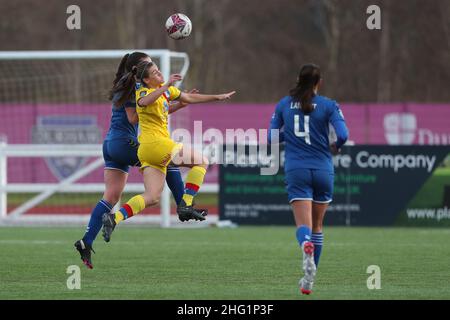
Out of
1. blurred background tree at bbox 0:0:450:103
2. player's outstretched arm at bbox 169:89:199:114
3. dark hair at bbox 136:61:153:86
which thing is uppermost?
blurred background tree at bbox 0:0:450:103

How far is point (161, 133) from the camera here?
11.9m

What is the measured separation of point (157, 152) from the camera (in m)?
11.8

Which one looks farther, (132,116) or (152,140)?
(132,116)

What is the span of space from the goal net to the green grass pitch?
6.33 feet

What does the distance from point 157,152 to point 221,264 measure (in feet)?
6.90

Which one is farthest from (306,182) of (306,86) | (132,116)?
(132,116)

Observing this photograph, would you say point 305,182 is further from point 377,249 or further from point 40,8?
point 40,8

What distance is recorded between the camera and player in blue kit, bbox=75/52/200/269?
12.1 meters

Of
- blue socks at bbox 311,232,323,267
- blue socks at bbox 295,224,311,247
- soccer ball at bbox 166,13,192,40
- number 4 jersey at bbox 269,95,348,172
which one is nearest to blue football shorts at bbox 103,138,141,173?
soccer ball at bbox 166,13,192,40

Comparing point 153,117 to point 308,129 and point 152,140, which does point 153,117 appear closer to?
point 152,140

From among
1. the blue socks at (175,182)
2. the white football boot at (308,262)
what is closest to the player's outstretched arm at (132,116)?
the blue socks at (175,182)

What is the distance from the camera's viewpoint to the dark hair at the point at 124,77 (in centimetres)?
1205

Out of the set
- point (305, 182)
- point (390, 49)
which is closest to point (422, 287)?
point (305, 182)

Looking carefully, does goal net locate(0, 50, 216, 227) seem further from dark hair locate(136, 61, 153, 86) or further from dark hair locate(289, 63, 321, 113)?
dark hair locate(289, 63, 321, 113)
